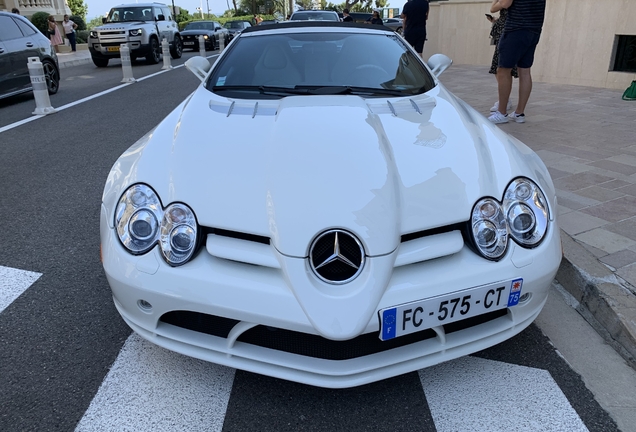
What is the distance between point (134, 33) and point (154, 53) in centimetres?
102

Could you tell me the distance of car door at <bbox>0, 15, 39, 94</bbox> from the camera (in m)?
9.02

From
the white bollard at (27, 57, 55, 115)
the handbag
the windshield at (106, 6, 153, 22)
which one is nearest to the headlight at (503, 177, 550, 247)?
the handbag

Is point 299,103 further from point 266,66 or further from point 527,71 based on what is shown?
point 527,71

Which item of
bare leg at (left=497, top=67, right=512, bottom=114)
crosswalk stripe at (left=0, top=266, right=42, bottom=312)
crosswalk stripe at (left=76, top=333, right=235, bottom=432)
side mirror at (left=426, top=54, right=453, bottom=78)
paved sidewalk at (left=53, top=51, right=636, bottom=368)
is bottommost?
crosswalk stripe at (left=76, top=333, right=235, bottom=432)

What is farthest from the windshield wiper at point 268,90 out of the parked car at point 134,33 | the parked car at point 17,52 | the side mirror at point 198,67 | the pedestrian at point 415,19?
the parked car at point 134,33

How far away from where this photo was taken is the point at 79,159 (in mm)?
5715

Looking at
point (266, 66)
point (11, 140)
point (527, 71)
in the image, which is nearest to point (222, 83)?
point (266, 66)

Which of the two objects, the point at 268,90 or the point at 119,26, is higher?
the point at 119,26

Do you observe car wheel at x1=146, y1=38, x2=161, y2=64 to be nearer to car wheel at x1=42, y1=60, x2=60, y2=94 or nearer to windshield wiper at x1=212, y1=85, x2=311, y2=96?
car wheel at x1=42, y1=60, x2=60, y2=94

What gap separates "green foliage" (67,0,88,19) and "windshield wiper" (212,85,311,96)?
35.2m

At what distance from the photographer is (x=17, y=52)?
30.4ft

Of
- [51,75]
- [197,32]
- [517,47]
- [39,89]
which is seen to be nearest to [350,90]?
[517,47]

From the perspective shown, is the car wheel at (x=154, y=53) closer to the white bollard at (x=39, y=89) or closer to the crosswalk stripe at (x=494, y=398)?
the white bollard at (x=39, y=89)

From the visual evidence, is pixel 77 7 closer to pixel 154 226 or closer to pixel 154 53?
pixel 154 53
